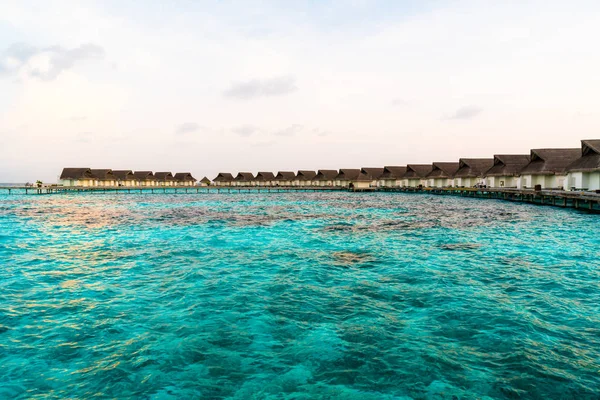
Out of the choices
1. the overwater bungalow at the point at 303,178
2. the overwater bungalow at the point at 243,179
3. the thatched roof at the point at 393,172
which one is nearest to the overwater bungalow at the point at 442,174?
the thatched roof at the point at 393,172

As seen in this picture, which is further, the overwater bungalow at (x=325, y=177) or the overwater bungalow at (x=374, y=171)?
the overwater bungalow at (x=325, y=177)

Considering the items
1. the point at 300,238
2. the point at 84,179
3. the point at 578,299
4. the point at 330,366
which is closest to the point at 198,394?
the point at 330,366

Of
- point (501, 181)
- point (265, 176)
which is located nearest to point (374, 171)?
point (265, 176)

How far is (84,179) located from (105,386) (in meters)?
89.3

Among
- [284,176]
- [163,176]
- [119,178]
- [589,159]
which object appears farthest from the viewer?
[284,176]

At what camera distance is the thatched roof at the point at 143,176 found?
317 feet

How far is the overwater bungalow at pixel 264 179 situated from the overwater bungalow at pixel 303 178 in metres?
6.84

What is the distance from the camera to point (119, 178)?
91.6 metres

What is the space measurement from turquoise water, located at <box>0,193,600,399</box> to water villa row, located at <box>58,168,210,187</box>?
3047 inches

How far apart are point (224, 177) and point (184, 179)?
11.8 metres

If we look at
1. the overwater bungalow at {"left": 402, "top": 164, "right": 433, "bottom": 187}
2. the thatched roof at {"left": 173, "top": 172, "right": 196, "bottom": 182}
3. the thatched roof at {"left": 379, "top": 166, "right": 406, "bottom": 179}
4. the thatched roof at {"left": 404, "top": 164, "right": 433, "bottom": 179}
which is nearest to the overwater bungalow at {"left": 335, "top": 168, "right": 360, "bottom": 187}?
the thatched roof at {"left": 379, "top": 166, "right": 406, "bottom": 179}

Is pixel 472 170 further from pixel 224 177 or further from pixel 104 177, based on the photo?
pixel 104 177

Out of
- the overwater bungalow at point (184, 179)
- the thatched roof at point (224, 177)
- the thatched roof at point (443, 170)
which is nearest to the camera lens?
the thatched roof at point (443, 170)

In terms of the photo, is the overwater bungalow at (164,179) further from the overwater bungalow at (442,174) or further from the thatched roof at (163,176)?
the overwater bungalow at (442,174)
